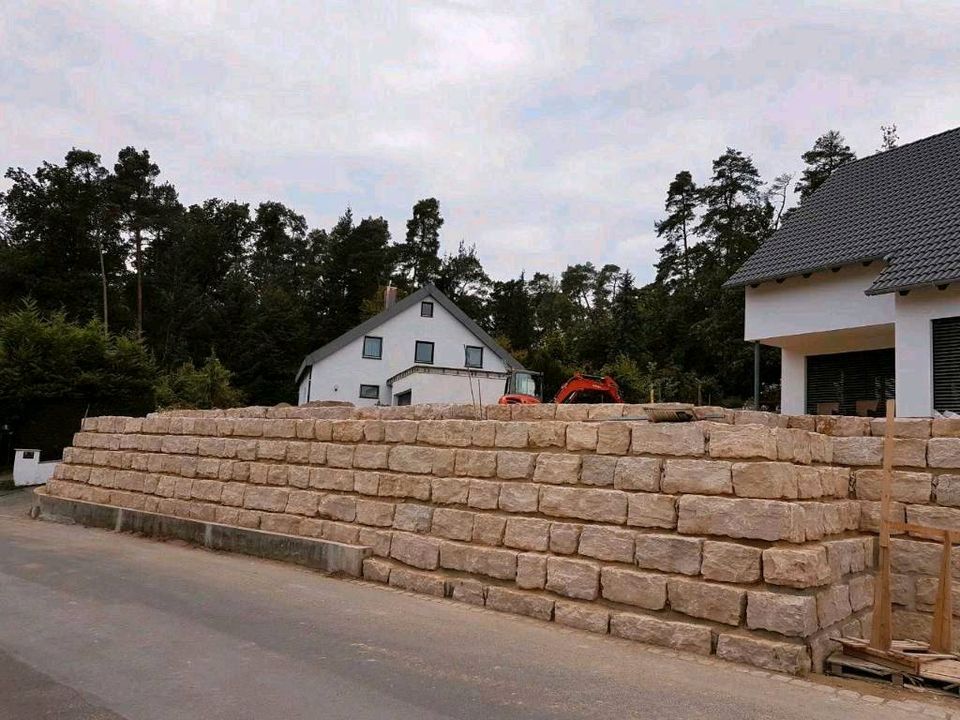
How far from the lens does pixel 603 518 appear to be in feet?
24.5

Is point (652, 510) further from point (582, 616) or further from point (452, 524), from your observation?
point (452, 524)

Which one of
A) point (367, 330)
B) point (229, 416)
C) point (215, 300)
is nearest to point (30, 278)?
point (215, 300)

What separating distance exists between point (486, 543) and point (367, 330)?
30.3m

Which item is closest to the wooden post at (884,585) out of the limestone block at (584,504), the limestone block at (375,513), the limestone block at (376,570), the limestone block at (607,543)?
the limestone block at (607,543)

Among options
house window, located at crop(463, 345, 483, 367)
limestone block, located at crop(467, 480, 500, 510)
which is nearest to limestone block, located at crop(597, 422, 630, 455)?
→ limestone block, located at crop(467, 480, 500, 510)

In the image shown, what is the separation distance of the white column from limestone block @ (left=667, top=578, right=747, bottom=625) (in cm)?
1305

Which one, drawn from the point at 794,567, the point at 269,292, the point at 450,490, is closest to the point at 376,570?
the point at 450,490

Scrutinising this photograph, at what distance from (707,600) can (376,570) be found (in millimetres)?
4674

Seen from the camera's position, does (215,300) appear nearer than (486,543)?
No

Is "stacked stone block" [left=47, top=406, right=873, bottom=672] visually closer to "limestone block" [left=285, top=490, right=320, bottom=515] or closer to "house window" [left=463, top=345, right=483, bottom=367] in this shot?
"limestone block" [left=285, top=490, right=320, bottom=515]

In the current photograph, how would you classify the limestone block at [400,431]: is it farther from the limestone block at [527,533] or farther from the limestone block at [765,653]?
the limestone block at [765,653]

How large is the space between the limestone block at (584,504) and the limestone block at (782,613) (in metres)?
1.52

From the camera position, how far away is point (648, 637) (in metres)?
6.73

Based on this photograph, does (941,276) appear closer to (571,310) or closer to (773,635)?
(773,635)
